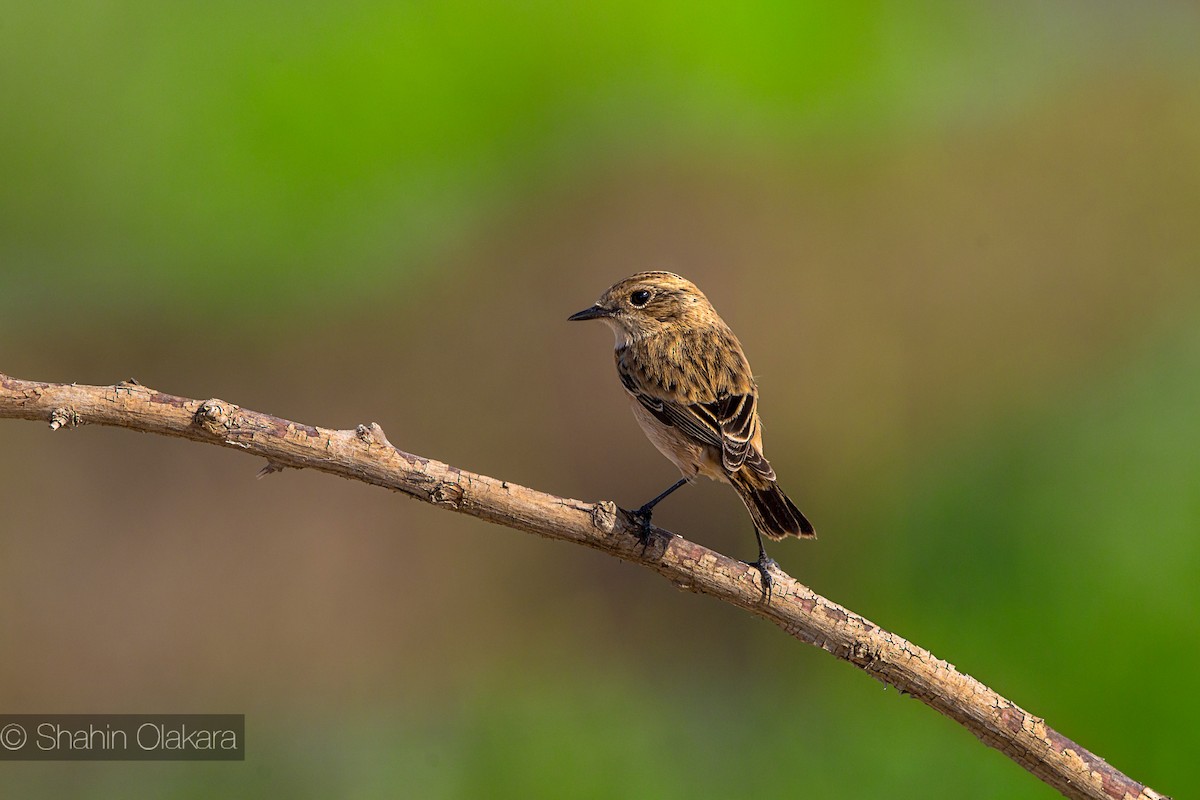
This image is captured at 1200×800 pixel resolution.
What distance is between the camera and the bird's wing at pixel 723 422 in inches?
127

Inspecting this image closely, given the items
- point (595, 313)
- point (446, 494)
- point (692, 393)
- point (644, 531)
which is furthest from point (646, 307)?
point (446, 494)

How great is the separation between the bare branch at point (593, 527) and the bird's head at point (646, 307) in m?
1.31

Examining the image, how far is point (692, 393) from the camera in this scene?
3.50m

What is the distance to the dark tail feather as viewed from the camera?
3090 mm

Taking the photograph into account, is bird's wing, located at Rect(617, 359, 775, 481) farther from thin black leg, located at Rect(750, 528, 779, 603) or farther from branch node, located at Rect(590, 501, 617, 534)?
branch node, located at Rect(590, 501, 617, 534)

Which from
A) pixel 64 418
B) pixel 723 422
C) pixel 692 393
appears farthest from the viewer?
pixel 692 393

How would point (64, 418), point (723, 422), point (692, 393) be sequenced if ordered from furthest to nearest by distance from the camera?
point (692, 393)
point (723, 422)
point (64, 418)

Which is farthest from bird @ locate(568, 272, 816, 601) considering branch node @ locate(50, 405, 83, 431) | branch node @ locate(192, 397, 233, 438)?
branch node @ locate(50, 405, 83, 431)

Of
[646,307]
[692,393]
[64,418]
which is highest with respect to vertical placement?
[646,307]

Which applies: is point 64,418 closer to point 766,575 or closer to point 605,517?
point 605,517

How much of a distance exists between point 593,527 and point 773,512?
0.70 meters

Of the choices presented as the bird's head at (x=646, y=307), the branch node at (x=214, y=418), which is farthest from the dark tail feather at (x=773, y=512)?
the branch node at (x=214, y=418)

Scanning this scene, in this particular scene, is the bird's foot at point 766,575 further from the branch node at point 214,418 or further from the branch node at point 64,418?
the branch node at point 64,418

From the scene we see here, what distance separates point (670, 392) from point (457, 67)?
11.6ft
